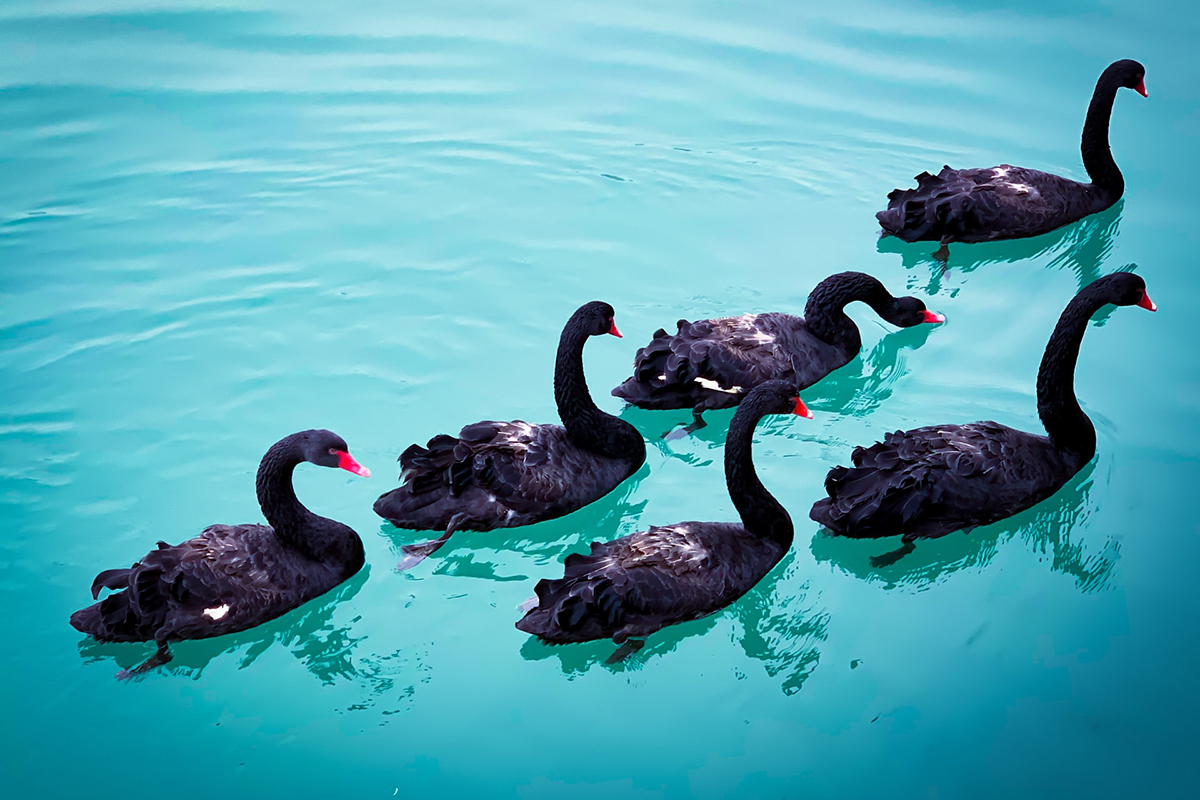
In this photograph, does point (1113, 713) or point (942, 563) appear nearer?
point (1113, 713)

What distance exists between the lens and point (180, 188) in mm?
9195

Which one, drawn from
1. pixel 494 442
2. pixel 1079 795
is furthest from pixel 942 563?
pixel 494 442

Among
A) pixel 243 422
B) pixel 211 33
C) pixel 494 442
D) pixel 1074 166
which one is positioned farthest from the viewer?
pixel 211 33

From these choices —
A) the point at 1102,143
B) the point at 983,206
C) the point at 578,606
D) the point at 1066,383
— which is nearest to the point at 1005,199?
the point at 983,206

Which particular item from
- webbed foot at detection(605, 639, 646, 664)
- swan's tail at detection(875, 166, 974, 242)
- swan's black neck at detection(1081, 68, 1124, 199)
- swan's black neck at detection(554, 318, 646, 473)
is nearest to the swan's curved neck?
swan's black neck at detection(554, 318, 646, 473)

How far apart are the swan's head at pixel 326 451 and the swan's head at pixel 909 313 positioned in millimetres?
3543

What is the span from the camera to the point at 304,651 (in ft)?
16.3

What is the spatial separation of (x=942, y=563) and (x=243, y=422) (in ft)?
13.1

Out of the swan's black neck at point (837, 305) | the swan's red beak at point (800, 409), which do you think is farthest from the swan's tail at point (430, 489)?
the swan's black neck at point (837, 305)

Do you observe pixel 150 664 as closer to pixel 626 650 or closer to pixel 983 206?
pixel 626 650

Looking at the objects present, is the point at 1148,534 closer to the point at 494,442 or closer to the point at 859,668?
the point at 859,668

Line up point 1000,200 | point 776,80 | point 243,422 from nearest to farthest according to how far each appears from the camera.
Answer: point 243,422, point 1000,200, point 776,80

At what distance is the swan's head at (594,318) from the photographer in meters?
5.77

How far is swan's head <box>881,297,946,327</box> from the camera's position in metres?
→ 6.87
